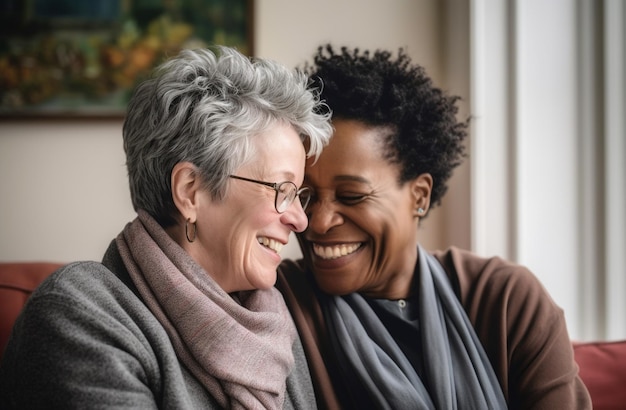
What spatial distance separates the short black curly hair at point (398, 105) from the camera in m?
1.50

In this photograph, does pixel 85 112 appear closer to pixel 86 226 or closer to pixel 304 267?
pixel 86 226

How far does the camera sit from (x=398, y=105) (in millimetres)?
1521

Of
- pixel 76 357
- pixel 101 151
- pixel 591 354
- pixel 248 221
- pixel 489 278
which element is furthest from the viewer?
pixel 101 151

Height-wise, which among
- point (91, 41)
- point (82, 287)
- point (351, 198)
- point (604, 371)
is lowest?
point (604, 371)

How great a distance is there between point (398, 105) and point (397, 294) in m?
0.47

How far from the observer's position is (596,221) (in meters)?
2.12

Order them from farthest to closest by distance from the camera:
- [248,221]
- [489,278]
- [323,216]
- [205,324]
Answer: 1. [489,278]
2. [323,216]
3. [248,221]
4. [205,324]

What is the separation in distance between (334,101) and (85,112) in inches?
49.7

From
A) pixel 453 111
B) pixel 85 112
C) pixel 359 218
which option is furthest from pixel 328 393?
pixel 85 112

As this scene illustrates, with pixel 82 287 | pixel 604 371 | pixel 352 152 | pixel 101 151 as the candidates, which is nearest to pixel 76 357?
pixel 82 287

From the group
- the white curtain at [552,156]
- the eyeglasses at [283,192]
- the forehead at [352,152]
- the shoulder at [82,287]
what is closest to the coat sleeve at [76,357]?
the shoulder at [82,287]

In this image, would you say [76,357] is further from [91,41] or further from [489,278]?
[91,41]

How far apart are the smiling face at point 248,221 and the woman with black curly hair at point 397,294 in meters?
0.15

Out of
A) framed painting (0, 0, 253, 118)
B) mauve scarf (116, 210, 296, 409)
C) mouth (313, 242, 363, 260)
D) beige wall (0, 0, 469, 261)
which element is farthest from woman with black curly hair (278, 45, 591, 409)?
framed painting (0, 0, 253, 118)
